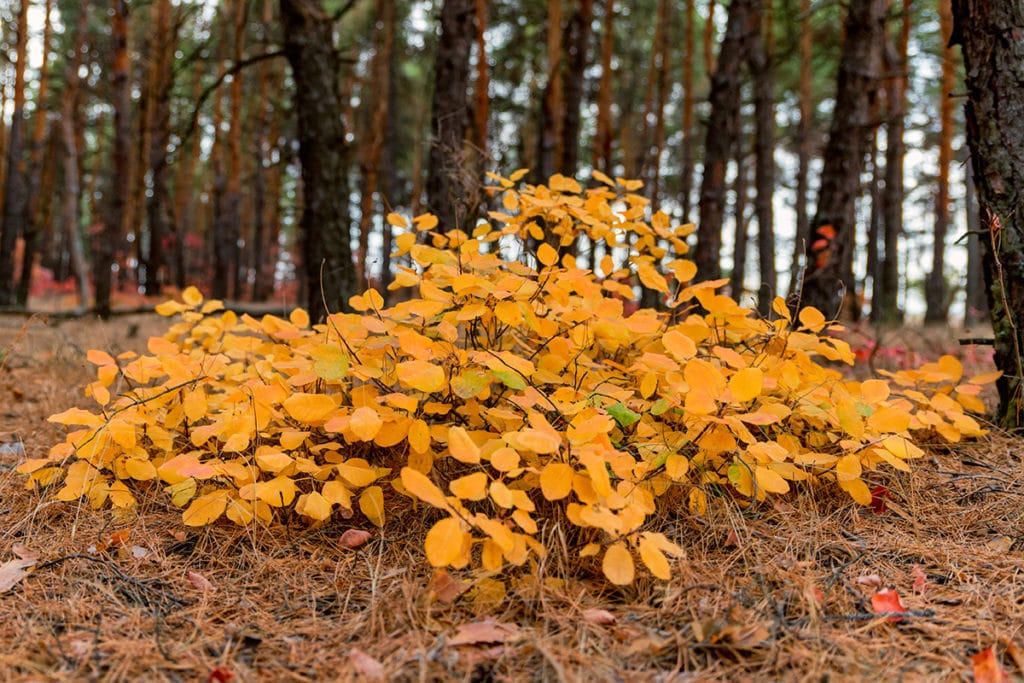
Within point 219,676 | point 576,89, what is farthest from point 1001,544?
point 576,89

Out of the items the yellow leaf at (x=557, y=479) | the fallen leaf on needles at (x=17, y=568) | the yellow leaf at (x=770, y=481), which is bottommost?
the fallen leaf on needles at (x=17, y=568)

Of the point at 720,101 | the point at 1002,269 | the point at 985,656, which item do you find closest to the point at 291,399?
the point at 985,656

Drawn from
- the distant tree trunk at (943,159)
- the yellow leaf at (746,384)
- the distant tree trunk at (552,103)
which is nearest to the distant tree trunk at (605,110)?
the distant tree trunk at (552,103)

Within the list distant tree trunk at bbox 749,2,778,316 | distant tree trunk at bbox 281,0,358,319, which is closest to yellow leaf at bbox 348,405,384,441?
distant tree trunk at bbox 281,0,358,319

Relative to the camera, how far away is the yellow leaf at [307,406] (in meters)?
1.49

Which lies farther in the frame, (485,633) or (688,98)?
(688,98)

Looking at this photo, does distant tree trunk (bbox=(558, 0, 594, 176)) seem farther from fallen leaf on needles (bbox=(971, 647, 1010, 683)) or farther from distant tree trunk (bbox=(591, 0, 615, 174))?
fallen leaf on needles (bbox=(971, 647, 1010, 683))

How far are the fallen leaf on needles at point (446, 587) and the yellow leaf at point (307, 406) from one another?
0.48 meters

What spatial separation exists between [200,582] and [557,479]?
83 centimetres

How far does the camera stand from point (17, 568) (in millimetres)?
1403

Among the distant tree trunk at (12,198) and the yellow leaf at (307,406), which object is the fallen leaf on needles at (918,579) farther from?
the distant tree trunk at (12,198)

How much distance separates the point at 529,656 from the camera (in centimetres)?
112

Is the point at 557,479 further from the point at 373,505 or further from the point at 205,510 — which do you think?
the point at 205,510

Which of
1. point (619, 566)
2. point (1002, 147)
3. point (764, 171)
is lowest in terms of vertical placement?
point (619, 566)
